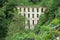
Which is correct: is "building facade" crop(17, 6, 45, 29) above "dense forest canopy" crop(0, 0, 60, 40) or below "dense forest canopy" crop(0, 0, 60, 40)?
below

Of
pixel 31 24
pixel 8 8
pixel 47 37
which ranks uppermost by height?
pixel 47 37

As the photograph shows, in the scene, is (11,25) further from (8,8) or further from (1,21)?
(8,8)

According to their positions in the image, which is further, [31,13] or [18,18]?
[31,13]

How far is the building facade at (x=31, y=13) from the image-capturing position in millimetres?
7055

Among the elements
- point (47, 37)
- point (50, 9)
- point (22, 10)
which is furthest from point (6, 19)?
point (47, 37)

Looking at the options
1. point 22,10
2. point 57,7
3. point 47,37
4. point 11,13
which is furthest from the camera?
point 22,10

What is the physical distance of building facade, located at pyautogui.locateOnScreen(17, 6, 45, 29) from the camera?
23.1 feet

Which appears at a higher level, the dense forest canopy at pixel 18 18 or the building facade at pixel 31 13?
the dense forest canopy at pixel 18 18

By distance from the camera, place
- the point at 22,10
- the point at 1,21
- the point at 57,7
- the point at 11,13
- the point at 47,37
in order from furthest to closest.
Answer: the point at 22,10 → the point at 11,13 → the point at 1,21 → the point at 57,7 → the point at 47,37

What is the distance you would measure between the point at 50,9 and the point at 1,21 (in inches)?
44.4

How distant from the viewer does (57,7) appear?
19.1 feet

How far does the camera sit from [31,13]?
23.5ft

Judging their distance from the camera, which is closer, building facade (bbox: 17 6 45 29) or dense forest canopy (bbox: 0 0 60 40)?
dense forest canopy (bbox: 0 0 60 40)

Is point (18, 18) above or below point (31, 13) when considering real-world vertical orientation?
above
